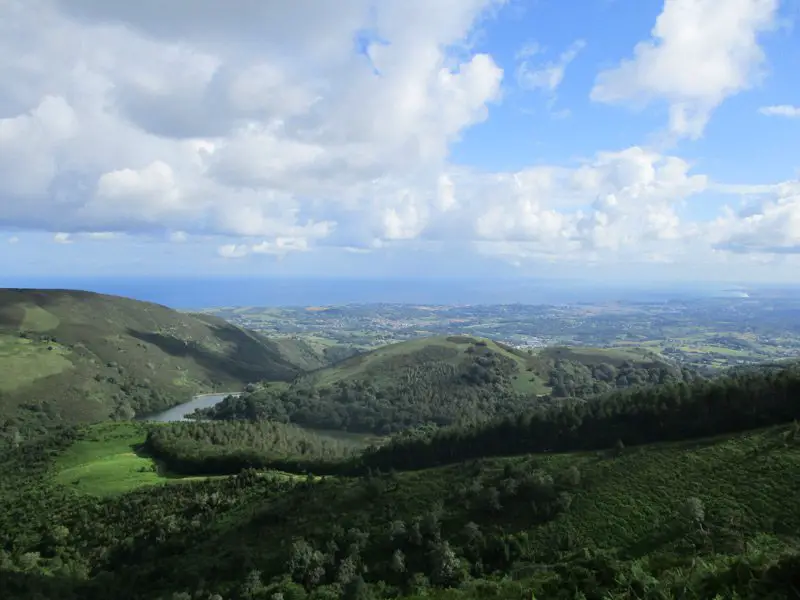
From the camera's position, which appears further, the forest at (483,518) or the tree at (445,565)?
the tree at (445,565)

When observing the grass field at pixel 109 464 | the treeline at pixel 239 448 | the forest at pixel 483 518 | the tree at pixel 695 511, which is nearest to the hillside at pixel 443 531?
the tree at pixel 695 511

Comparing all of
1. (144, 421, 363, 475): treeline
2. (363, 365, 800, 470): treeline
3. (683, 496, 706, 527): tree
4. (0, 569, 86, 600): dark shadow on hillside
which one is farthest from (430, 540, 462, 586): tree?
(144, 421, 363, 475): treeline

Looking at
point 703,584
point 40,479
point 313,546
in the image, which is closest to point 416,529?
point 313,546

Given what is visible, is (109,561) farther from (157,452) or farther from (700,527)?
(700,527)

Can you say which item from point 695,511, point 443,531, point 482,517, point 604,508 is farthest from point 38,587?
point 695,511

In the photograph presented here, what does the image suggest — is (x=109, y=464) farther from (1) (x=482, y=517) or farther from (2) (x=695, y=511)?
(2) (x=695, y=511)

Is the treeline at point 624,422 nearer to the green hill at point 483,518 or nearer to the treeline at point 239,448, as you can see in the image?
the green hill at point 483,518
